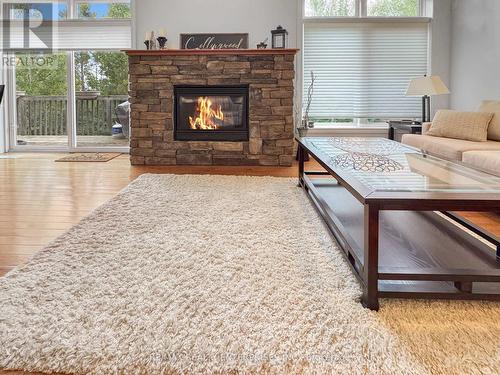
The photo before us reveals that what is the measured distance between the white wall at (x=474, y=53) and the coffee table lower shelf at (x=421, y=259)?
128 inches

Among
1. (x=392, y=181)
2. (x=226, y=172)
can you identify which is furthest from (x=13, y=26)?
(x=392, y=181)

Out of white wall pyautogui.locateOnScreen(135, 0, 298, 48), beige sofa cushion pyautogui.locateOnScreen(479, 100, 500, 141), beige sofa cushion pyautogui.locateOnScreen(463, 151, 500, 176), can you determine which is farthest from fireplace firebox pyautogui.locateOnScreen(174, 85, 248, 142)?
beige sofa cushion pyautogui.locateOnScreen(463, 151, 500, 176)

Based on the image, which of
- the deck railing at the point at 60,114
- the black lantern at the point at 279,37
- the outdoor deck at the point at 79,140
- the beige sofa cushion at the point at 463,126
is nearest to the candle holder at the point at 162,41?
the deck railing at the point at 60,114

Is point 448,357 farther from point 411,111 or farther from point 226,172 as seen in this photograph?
point 411,111

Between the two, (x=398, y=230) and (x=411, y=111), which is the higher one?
(x=411, y=111)

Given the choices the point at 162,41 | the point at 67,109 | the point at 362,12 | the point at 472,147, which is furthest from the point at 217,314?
the point at 67,109

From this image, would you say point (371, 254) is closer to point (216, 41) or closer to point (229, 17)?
point (216, 41)

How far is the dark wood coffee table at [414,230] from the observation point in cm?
166

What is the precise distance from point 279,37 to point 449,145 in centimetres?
265

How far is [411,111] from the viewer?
20.9 ft

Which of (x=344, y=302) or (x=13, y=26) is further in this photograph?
(x=13, y=26)

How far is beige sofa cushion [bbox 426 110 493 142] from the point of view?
4242 millimetres

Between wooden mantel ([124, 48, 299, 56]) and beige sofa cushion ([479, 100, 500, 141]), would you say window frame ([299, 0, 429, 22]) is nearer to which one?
wooden mantel ([124, 48, 299, 56])

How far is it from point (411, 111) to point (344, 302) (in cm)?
522
